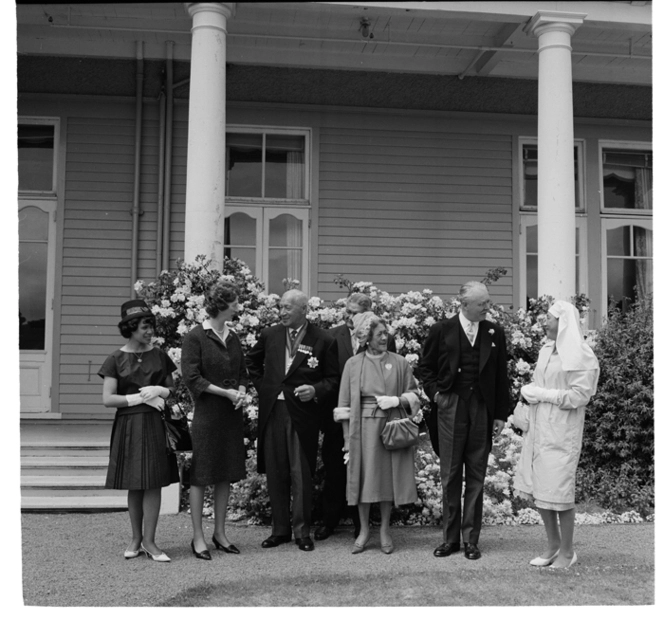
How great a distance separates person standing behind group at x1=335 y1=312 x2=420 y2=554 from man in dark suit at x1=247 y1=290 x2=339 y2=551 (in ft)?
0.80

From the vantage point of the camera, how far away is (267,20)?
31.8 ft

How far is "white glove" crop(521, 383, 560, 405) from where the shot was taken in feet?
15.9

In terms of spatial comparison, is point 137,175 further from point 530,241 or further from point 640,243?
point 640,243

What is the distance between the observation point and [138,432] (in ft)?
16.7

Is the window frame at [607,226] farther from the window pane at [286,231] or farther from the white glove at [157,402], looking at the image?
the white glove at [157,402]

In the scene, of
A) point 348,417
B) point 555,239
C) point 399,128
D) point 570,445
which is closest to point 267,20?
point 399,128

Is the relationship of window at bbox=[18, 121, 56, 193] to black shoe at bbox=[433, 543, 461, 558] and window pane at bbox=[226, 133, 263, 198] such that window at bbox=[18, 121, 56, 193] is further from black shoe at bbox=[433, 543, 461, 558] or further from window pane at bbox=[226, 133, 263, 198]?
black shoe at bbox=[433, 543, 461, 558]

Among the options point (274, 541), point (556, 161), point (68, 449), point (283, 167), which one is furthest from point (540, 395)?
point (283, 167)

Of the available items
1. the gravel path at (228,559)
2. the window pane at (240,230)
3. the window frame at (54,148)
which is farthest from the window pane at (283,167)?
the gravel path at (228,559)

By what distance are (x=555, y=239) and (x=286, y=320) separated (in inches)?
160

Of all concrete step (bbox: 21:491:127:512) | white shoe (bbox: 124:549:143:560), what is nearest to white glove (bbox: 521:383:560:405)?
white shoe (bbox: 124:549:143:560)

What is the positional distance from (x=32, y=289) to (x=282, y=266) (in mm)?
3269

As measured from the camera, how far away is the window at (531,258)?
10992 millimetres

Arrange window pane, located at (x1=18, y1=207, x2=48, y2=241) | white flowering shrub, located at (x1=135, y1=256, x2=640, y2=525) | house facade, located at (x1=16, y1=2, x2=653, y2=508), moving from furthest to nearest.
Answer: window pane, located at (x1=18, y1=207, x2=48, y2=241) → house facade, located at (x1=16, y1=2, x2=653, y2=508) → white flowering shrub, located at (x1=135, y1=256, x2=640, y2=525)
